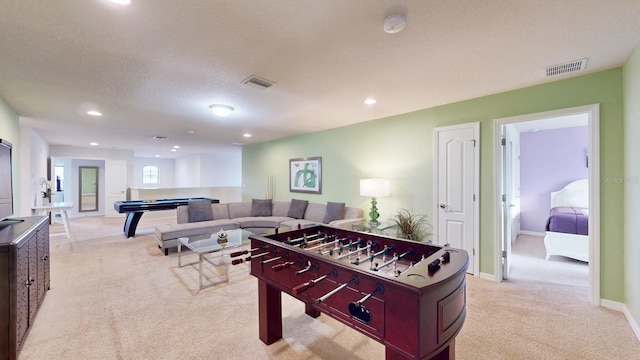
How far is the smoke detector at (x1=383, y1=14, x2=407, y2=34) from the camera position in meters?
1.66

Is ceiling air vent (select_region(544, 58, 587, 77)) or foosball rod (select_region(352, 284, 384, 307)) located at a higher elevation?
ceiling air vent (select_region(544, 58, 587, 77))

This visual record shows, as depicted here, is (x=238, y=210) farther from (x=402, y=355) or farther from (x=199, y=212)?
(x=402, y=355)

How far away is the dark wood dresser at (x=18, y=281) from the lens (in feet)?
5.78

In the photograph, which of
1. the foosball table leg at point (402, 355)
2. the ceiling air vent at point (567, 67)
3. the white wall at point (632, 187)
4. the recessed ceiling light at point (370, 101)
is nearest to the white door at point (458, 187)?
the ceiling air vent at point (567, 67)

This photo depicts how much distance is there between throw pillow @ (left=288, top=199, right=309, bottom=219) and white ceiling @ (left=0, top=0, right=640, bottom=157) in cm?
260

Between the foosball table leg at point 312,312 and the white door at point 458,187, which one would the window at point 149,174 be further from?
the white door at point 458,187

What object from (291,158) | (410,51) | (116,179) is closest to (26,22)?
(410,51)

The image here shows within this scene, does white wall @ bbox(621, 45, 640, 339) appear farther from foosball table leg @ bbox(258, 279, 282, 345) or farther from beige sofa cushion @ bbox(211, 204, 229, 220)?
beige sofa cushion @ bbox(211, 204, 229, 220)

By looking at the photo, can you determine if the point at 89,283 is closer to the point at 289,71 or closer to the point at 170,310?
the point at 170,310

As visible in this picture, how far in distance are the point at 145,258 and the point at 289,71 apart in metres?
3.81

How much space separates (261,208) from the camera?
603cm

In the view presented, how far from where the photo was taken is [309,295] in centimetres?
162

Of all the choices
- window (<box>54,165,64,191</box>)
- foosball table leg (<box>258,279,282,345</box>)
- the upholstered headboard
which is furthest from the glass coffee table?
window (<box>54,165,64,191</box>)

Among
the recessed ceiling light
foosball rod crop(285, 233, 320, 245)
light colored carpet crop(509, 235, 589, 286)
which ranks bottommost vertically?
light colored carpet crop(509, 235, 589, 286)
